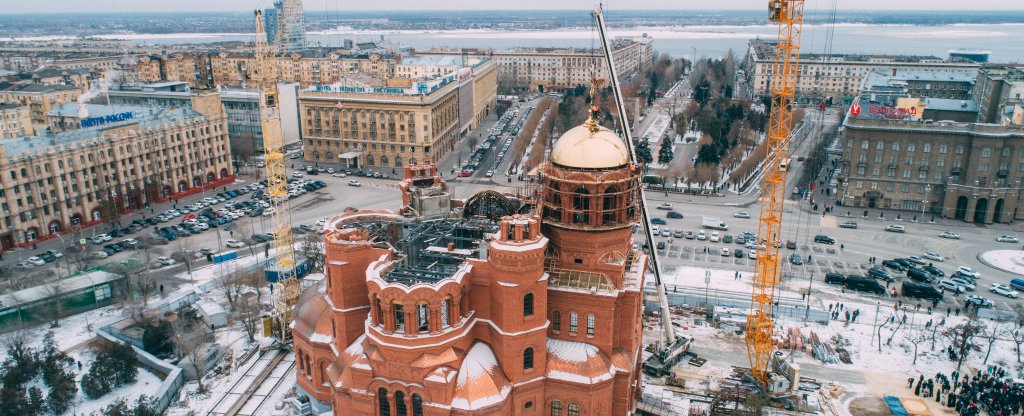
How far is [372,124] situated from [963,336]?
107256 mm

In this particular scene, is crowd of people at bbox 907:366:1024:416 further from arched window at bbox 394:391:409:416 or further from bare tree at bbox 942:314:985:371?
arched window at bbox 394:391:409:416

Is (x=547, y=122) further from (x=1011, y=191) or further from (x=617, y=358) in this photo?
(x=617, y=358)

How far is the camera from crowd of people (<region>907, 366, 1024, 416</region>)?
5347 centimetres

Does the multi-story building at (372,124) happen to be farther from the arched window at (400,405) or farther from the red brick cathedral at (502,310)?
the arched window at (400,405)

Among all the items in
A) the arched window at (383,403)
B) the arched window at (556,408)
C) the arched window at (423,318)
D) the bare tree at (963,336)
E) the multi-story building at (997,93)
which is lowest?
the bare tree at (963,336)

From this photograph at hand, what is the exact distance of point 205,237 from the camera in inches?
3826

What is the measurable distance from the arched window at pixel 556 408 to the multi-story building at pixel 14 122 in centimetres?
11481

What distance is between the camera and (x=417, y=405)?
4578 centimetres

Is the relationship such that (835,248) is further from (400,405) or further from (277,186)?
(277,186)

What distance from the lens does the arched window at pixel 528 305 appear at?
153ft

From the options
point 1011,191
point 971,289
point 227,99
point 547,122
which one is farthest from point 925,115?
point 227,99

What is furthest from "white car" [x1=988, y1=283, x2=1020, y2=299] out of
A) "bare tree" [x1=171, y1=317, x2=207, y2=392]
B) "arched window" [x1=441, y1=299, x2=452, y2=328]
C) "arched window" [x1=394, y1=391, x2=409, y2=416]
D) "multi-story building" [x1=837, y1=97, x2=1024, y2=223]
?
"bare tree" [x1=171, y1=317, x2=207, y2=392]

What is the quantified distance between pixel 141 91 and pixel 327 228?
11554cm

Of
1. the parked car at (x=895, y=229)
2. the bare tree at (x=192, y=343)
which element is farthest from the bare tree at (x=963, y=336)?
the bare tree at (x=192, y=343)
